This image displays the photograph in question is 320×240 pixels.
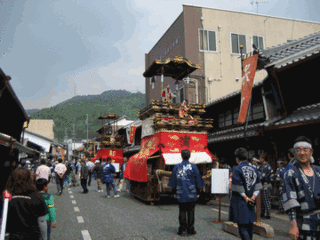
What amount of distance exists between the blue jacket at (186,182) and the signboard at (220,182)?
0.98 meters

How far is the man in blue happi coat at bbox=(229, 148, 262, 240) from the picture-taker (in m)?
5.02

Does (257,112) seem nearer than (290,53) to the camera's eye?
No

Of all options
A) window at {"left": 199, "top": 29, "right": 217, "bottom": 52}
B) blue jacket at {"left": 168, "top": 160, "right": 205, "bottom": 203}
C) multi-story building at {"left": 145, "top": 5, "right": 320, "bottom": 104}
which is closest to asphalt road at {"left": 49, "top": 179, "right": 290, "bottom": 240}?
blue jacket at {"left": 168, "top": 160, "right": 205, "bottom": 203}

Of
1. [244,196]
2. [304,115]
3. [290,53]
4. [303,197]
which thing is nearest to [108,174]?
[304,115]

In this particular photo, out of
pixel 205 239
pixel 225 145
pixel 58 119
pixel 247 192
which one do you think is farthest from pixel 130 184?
pixel 58 119

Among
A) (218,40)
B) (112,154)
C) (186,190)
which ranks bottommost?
(186,190)

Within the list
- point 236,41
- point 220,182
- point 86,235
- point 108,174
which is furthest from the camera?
point 236,41

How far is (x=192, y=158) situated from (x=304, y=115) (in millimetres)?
4584

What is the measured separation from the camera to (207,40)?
2311 centimetres

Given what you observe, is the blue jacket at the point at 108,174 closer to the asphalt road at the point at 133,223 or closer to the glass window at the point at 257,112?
the asphalt road at the point at 133,223

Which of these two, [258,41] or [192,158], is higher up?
[258,41]

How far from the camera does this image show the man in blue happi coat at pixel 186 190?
257 inches

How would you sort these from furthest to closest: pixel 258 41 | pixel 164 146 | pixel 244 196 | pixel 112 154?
pixel 112 154
pixel 258 41
pixel 164 146
pixel 244 196

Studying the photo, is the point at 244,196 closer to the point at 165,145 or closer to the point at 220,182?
the point at 220,182
